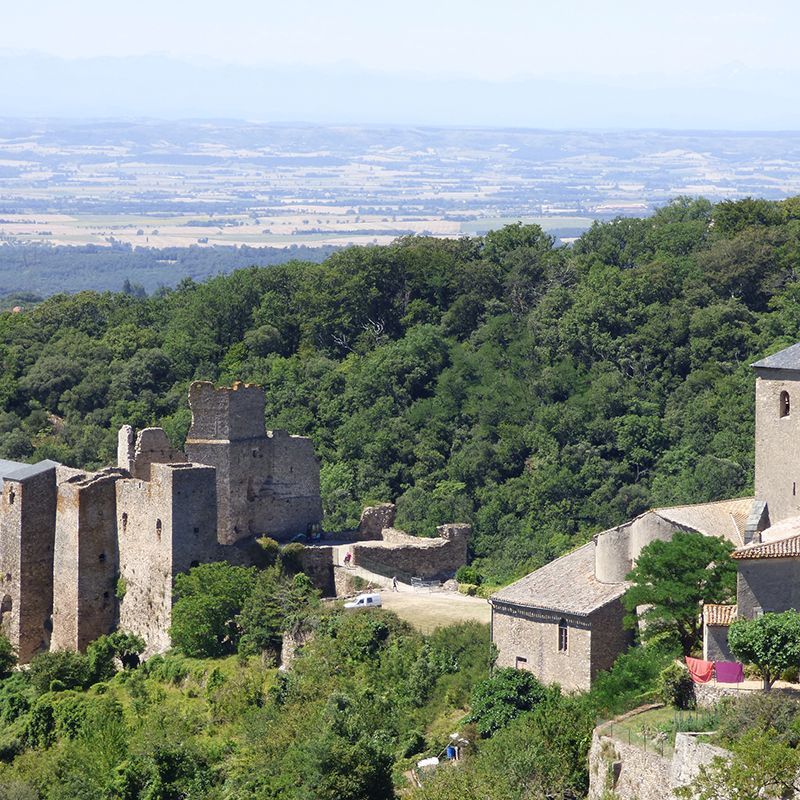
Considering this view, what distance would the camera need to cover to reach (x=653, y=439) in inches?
2201

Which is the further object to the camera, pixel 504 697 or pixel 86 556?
pixel 86 556

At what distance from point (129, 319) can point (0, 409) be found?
924cm

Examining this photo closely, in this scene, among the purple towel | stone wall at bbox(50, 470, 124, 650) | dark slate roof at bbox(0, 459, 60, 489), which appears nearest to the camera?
the purple towel

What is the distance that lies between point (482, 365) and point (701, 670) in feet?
109

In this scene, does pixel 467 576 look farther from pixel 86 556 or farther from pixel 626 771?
pixel 626 771

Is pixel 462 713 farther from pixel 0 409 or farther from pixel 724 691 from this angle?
pixel 0 409

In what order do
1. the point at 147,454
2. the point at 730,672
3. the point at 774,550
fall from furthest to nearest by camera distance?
1. the point at 147,454
2. the point at 774,550
3. the point at 730,672

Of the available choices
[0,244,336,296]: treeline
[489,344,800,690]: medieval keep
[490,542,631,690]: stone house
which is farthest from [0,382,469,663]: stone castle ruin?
[0,244,336,296]: treeline

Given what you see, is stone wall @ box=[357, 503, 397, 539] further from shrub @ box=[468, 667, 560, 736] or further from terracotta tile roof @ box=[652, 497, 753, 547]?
shrub @ box=[468, 667, 560, 736]

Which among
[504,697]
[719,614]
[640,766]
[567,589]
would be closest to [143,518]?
[567,589]

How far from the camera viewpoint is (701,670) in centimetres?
2802

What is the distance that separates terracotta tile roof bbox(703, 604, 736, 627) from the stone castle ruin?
39.6ft

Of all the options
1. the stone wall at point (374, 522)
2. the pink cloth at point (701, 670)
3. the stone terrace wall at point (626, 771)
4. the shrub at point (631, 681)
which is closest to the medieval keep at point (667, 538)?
the pink cloth at point (701, 670)

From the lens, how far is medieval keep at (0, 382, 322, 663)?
39.1 metres
